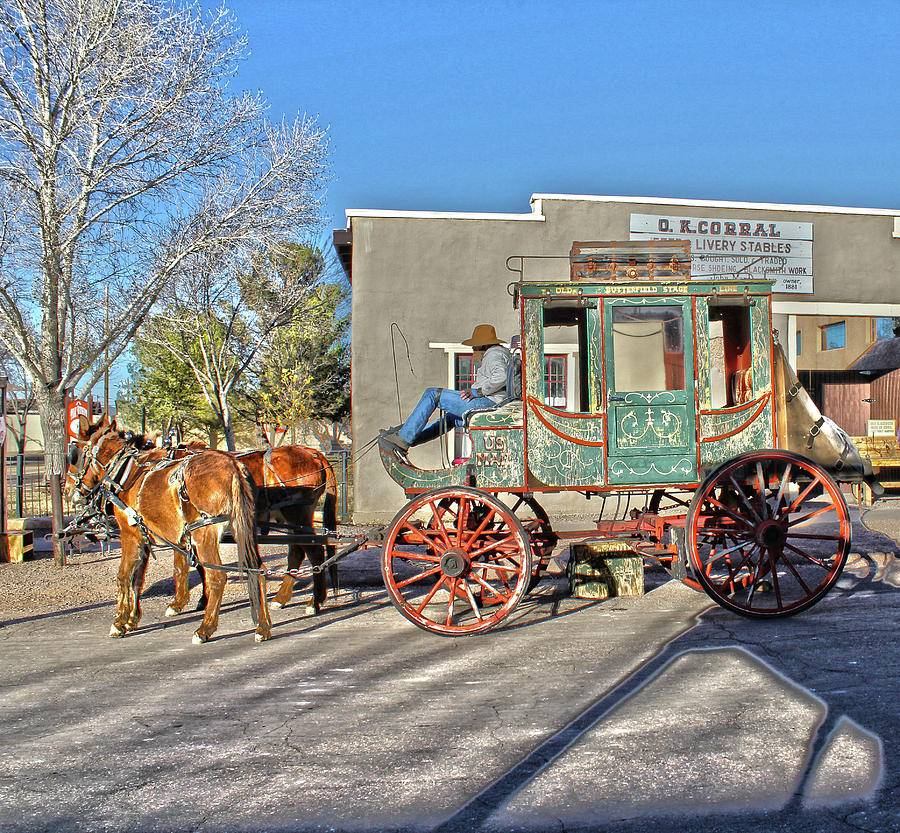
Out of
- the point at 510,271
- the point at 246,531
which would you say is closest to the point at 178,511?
the point at 246,531

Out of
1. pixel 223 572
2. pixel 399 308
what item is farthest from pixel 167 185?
pixel 223 572

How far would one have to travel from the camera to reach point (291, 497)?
7.90 metres

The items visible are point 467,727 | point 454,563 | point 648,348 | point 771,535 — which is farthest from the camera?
point 648,348

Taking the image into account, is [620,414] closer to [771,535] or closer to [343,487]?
[771,535]

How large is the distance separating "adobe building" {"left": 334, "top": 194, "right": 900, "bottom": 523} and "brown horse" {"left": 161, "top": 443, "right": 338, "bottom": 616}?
5.49 meters

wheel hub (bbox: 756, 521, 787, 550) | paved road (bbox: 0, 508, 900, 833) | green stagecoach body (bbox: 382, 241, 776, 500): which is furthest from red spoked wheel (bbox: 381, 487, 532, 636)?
wheel hub (bbox: 756, 521, 787, 550)

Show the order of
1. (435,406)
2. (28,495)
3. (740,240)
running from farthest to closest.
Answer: (28,495) < (740,240) < (435,406)

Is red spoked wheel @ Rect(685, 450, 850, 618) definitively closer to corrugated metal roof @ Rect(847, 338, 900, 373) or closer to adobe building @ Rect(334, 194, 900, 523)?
adobe building @ Rect(334, 194, 900, 523)

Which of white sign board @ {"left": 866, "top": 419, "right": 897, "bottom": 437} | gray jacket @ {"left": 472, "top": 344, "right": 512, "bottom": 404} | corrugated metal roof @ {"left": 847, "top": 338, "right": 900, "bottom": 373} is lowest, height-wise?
white sign board @ {"left": 866, "top": 419, "right": 897, "bottom": 437}

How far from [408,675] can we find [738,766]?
2.35m

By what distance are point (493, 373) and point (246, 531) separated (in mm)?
2427

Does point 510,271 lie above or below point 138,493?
above

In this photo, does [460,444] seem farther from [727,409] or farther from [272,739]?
[272,739]

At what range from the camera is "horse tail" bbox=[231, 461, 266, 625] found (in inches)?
259
